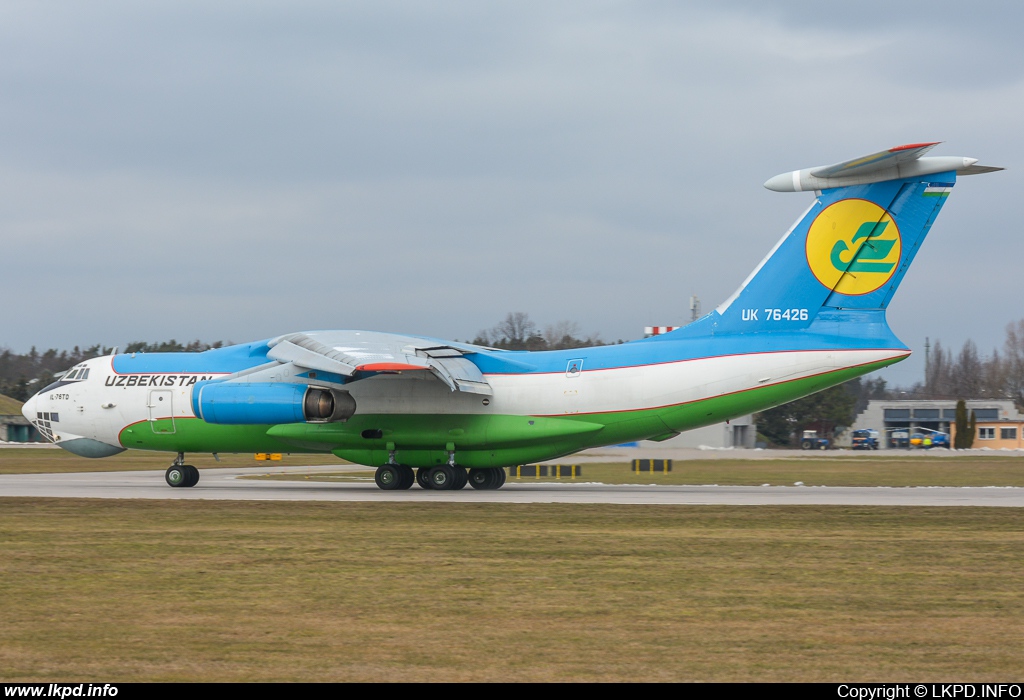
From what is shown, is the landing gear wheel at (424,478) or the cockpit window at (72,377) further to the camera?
the cockpit window at (72,377)

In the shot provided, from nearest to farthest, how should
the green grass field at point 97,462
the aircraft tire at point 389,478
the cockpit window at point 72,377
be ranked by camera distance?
the aircraft tire at point 389,478 → the cockpit window at point 72,377 → the green grass field at point 97,462

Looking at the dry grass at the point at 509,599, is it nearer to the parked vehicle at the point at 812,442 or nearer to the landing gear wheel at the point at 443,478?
the landing gear wheel at the point at 443,478

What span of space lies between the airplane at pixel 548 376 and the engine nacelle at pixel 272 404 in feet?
0.10

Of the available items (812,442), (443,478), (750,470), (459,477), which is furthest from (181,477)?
(812,442)

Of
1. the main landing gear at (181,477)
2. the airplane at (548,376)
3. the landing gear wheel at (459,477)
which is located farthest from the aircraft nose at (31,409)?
the landing gear wheel at (459,477)

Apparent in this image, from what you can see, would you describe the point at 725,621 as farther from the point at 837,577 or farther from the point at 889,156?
the point at 889,156

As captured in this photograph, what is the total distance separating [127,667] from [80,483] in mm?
19590

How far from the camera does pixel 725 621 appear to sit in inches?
326

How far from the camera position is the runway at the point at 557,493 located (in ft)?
62.3

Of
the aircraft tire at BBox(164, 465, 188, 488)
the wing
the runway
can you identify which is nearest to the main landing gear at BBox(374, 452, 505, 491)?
the runway
